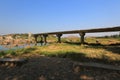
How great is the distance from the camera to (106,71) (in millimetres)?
6410

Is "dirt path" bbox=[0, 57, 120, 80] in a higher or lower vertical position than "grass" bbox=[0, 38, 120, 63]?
lower

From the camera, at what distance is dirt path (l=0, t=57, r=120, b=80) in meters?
5.95

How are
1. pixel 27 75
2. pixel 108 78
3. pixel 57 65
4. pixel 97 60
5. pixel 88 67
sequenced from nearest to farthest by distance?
pixel 108 78 → pixel 27 75 → pixel 88 67 → pixel 57 65 → pixel 97 60

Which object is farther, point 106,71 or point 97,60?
point 97,60

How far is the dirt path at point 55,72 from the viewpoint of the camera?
5949 mm

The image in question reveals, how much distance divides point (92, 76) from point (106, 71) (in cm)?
68

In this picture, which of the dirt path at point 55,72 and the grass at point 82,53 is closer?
the dirt path at point 55,72

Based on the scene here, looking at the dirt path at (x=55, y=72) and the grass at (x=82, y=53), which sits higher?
the grass at (x=82, y=53)

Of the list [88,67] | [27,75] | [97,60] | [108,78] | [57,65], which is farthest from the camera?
[97,60]

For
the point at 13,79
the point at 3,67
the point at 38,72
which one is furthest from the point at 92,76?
the point at 3,67

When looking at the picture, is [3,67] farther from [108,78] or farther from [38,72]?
[108,78]

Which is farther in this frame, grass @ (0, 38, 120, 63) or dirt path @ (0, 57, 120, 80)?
grass @ (0, 38, 120, 63)

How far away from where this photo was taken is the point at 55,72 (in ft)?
21.1

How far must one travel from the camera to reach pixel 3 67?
7352mm
